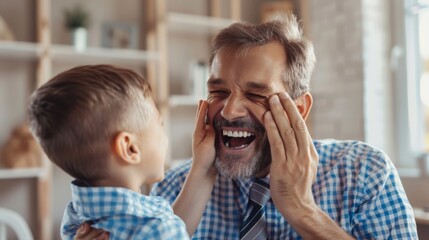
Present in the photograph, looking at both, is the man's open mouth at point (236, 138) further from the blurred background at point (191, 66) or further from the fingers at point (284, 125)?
the blurred background at point (191, 66)

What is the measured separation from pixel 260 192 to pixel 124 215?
1.81 ft

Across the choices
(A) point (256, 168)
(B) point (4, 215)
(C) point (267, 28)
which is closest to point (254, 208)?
(A) point (256, 168)

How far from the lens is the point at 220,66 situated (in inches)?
58.8

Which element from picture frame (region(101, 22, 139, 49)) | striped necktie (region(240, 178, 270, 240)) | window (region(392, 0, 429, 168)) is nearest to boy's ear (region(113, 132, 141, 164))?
striped necktie (region(240, 178, 270, 240))

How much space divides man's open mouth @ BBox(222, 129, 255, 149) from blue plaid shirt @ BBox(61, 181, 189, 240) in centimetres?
52

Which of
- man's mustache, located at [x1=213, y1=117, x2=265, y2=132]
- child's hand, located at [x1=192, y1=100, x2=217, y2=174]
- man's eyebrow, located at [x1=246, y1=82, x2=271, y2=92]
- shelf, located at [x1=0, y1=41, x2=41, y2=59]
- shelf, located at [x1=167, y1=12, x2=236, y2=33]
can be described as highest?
shelf, located at [x1=167, y1=12, x2=236, y2=33]

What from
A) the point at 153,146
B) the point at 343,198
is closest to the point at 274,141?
the point at 343,198

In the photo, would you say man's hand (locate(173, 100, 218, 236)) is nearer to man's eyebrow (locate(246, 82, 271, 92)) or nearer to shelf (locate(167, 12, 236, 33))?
man's eyebrow (locate(246, 82, 271, 92))

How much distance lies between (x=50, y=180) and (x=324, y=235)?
2.14 meters

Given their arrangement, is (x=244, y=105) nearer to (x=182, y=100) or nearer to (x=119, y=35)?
(x=182, y=100)

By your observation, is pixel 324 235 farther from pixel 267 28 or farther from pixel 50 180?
pixel 50 180

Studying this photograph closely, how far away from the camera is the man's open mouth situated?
1454 millimetres

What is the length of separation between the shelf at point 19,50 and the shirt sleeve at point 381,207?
2080 mm

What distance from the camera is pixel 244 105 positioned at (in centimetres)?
144
